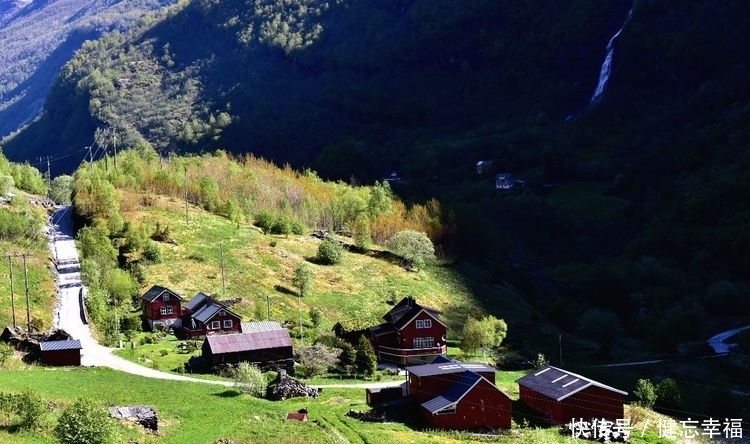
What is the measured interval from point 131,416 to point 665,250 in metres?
118

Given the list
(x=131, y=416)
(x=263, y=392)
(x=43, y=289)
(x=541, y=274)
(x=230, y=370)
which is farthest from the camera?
(x=541, y=274)

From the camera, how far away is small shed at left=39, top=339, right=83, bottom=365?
57.5 m

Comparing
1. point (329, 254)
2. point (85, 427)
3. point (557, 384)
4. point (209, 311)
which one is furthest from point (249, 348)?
point (329, 254)

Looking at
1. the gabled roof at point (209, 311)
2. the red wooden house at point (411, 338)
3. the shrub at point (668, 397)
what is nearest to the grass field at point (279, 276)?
the gabled roof at point (209, 311)

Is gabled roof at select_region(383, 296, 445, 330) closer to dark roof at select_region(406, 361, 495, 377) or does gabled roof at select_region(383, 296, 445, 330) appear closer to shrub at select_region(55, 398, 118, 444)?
dark roof at select_region(406, 361, 495, 377)

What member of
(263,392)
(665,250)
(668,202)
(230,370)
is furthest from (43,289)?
(668,202)

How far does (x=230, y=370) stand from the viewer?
60.1m

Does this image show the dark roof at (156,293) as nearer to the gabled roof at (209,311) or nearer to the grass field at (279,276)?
the gabled roof at (209,311)

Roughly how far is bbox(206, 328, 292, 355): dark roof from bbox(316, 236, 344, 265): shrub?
137 feet

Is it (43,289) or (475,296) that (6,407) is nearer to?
(43,289)

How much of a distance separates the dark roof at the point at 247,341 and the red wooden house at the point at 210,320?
37.6 ft

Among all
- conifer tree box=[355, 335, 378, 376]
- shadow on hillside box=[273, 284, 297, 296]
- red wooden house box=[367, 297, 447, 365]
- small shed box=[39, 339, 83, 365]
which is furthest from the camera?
shadow on hillside box=[273, 284, 297, 296]

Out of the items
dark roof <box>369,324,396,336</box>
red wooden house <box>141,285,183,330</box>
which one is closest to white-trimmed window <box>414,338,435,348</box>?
dark roof <box>369,324,396,336</box>

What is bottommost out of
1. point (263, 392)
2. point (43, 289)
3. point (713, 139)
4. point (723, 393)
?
point (723, 393)
